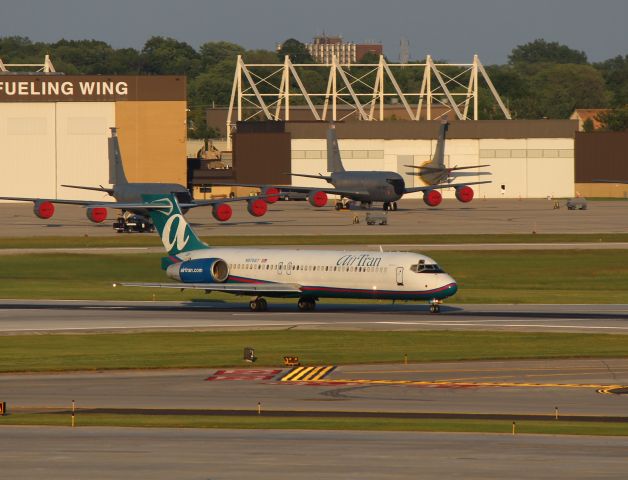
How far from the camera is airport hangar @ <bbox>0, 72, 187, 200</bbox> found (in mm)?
169625

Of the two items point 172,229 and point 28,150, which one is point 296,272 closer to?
point 172,229

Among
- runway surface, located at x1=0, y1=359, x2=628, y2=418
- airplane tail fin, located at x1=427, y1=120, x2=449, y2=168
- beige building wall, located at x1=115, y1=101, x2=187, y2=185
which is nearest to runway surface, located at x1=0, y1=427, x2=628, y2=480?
runway surface, located at x1=0, y1=359, x2=628, y2=418

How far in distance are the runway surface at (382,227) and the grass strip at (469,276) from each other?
2166 centimetres

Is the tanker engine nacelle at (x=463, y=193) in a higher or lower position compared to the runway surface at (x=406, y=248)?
higher

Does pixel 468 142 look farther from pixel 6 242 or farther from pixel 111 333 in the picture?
pixel 111 333

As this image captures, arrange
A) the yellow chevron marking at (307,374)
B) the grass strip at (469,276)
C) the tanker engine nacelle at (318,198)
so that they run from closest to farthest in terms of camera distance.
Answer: the yellow chevron marking at (307,374), the grass strip at (469,276), the tanker engine nacelle at (318,198)

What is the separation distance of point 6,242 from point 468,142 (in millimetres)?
96978

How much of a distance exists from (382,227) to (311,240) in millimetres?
16924

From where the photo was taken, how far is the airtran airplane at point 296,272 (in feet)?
209

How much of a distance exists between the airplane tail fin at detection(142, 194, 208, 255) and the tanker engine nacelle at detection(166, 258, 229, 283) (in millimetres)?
2206

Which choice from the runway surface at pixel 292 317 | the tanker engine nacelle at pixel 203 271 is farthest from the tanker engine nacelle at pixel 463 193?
the tanker engine nacelle at pixel 203 271

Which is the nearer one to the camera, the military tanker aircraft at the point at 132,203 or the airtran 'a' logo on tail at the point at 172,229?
the airtran 'a' logo on tail at the point at 172,229

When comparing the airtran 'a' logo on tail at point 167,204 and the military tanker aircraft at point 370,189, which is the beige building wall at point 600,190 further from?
the airtran 'a' logo on tail at point 167,204

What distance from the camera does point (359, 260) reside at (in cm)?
6500
